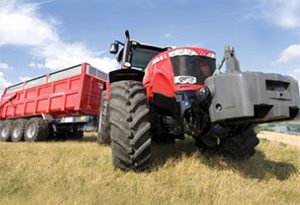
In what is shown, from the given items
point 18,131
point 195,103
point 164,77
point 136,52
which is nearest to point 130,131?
point 195,103

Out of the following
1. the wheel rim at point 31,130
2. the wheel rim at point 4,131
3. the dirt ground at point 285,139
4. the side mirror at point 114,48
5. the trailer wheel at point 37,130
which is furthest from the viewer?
the dirt ground at point 285,139

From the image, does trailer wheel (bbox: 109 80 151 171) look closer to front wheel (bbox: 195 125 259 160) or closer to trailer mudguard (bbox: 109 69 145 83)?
trailer mudguard (bbox: 109 69 145 83)

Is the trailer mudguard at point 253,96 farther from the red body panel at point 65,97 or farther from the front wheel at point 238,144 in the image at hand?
the red body panel at point 65,97

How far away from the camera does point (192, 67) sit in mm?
3035

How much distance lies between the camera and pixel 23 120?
803 cm

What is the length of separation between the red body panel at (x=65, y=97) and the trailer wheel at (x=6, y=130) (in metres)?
0.64

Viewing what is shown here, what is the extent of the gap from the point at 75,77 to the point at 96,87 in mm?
704

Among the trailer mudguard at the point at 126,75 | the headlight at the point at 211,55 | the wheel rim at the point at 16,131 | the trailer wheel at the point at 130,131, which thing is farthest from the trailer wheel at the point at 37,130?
the headlight at the point at 211,55

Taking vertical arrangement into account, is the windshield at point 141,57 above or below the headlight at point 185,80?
above

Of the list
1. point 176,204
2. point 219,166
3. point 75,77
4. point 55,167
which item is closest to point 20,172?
point 55,167

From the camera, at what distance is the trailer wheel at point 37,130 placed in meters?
6.85

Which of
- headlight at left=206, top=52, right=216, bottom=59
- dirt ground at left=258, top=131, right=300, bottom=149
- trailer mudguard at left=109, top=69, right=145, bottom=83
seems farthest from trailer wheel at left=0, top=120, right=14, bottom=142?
dirt ground at left=258, top=131, right=300, bottom=149

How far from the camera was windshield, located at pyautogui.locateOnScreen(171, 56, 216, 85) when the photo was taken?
9.83ft

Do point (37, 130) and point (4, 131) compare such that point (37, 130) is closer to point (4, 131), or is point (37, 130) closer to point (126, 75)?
point (4, 131)
